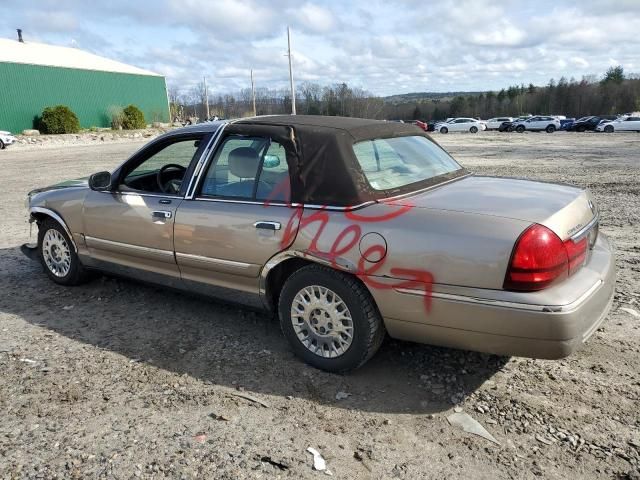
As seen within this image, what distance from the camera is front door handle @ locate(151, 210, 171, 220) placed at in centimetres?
405

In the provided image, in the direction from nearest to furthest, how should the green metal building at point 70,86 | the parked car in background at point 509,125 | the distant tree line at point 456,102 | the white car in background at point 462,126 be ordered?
the green metal building at point 70,86 → the parked car in background at point 509,125 → the white car in background at point 462,126 → the distant tree line at point 456,102

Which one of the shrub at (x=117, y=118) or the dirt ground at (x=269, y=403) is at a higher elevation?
the shrub at (x=117, y=118)

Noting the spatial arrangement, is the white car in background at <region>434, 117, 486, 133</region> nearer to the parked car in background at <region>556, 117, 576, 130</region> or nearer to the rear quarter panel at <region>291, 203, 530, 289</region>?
the parked car in background at <region>556, 117, 576, 130</region>

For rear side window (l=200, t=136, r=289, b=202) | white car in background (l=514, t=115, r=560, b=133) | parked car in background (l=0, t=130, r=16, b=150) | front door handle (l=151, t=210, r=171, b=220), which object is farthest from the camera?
white car in background (l=514, t=115, r=560, b=133)

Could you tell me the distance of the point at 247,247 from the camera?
11.8 feet

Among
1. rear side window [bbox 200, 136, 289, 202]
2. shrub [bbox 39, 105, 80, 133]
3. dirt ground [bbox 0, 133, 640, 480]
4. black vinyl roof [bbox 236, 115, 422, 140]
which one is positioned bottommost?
dirt ground [bbox 0, 133, 640, 480]

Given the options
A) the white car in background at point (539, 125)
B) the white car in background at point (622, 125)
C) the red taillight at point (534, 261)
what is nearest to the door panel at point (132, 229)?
the red taillight at point (534, 261)

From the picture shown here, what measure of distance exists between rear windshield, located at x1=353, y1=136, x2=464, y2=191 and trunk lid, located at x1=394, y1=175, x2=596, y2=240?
0.19 m

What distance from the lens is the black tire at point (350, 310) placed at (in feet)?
10.6

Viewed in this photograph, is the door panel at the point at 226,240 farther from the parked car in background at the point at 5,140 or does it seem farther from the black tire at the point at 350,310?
the parked car in background at the point at 5,140

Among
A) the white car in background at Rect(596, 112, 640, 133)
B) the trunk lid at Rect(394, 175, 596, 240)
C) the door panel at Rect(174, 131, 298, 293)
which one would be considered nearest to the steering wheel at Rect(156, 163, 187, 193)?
the door panel at Rect(174, 131, 298, 293)

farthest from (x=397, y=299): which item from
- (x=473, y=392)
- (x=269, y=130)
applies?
(x=269, y=130)

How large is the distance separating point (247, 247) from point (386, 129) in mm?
1384

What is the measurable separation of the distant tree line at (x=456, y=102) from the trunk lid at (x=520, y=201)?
207 feet
